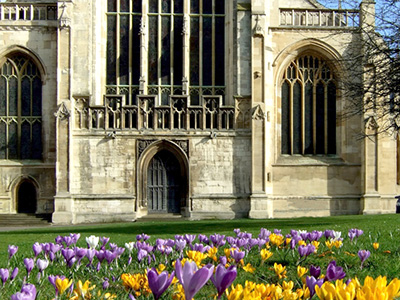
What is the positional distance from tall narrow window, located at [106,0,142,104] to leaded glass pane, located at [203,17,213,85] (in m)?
2.81

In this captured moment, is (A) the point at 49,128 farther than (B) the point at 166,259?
Yes

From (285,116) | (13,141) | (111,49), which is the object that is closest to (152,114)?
(111,49)

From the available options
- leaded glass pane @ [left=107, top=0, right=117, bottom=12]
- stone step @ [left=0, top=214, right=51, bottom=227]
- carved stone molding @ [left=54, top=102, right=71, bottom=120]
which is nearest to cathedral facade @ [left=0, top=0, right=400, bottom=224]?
carved stone molding @ [left=54, top=102, right=71, bottom=120]

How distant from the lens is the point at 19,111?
25.3 metres

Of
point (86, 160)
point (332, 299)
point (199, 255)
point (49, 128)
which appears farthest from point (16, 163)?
point (332, 299)

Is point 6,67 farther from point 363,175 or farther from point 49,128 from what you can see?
point 363,175

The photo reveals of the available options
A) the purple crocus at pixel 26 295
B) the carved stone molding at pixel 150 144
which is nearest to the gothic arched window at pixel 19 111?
the carved stone molding at pixel 150 144

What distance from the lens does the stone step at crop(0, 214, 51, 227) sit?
2319 centimetres

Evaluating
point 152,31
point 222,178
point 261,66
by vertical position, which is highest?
point 152,31

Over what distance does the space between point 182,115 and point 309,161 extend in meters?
5.75

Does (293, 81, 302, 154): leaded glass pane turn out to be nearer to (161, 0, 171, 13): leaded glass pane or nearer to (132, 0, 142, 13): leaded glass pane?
(161, 0, 171, 13): leaded glass pane

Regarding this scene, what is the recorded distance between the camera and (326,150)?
25938 mm

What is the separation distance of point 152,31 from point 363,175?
10.8 metres

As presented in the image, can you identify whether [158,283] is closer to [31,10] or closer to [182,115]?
[182,115]
